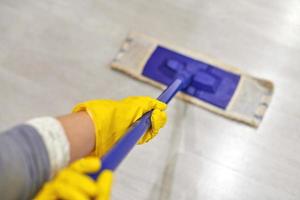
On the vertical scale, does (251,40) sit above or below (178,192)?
above

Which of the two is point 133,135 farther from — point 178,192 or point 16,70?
point 16,70

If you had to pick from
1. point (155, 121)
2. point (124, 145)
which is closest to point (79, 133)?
point (124, 145)

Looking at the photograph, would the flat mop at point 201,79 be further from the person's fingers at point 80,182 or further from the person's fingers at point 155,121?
the person's fingers at point 80,182

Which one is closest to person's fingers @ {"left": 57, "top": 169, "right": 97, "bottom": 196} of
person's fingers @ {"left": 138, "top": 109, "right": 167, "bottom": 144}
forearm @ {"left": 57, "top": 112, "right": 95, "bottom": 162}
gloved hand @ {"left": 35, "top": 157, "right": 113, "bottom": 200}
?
gloved hand @ {"left": 35, "top": 157, "right": 113, "bottom": 200}

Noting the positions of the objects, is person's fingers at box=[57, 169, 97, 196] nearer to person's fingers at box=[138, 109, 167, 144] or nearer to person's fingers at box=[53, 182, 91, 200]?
person's fingers at box=[53, 182, 91, 200]

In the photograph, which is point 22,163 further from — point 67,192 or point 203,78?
point 203,78

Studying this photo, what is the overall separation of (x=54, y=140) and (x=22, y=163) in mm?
66

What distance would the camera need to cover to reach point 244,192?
97 centimetres

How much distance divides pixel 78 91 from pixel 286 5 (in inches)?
28.4

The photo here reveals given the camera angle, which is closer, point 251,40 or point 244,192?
point 244,192

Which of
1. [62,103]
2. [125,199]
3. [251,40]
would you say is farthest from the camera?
[251,40]

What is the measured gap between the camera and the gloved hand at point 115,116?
70 cm

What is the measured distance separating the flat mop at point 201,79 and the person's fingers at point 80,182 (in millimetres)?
548

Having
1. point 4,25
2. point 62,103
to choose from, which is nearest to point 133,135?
point 62,103
